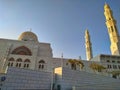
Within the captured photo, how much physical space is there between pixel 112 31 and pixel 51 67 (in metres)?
42.2

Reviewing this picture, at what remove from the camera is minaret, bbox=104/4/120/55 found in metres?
58.5

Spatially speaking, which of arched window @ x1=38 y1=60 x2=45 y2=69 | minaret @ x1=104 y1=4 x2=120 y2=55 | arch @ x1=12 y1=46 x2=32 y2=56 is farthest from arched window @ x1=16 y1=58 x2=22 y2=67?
minaret @ x1=104 y1=4 x2=120 y2=55

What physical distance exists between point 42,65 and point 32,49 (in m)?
6.82

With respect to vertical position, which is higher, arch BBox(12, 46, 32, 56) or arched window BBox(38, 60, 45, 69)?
arch BBox(12, 46, 32, 56)

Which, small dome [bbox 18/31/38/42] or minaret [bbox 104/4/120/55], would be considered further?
minaret [bbox 104/4/120/55]

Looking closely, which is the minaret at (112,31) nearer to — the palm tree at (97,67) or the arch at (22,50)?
the palm tree at (97,67)

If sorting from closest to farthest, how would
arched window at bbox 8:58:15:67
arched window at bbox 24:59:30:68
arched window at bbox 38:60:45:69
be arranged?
arched window at bbox 8:58:15:67 < arched window at bbox 24:59:30:68 < arched window at bbox 38:60:45:69

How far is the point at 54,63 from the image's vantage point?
125 feet

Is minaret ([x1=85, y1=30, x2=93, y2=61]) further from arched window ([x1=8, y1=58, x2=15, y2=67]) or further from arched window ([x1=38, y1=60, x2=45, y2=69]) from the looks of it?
arched window ([x1=8, y1=58, x2=15, y2=67])

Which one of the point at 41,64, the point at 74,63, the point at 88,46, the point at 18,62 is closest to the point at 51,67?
the point at 41,64

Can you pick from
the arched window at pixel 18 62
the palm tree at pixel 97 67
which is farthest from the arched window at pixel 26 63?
the palm tree at pixel 97 67

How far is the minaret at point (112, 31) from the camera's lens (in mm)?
58487

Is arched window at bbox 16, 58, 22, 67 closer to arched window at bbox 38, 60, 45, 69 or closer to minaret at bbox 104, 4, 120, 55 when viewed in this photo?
arched window at bbox 38, 60, 45, 69

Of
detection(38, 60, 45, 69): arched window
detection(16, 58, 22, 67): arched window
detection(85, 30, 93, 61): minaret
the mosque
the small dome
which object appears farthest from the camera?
detection(85, 30, 93, 61): minaret
